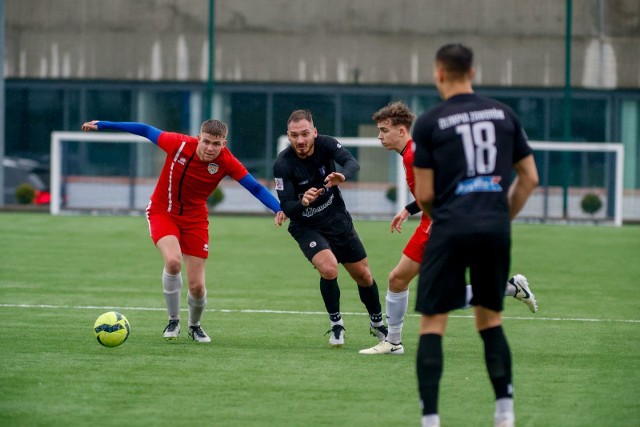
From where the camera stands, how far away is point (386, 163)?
3047 centimetres

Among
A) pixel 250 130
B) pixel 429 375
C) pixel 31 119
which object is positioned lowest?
pixel 429 375

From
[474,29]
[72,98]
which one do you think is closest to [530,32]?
[474,29]

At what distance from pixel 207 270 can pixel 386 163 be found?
48.1ft

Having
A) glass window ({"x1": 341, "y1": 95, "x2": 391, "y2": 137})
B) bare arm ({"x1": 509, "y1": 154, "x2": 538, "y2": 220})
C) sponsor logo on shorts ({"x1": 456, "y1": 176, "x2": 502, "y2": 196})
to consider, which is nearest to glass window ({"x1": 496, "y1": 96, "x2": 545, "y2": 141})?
glass window ({"x1": 341, "y1": 95, "x2": 391, "y2": 137})

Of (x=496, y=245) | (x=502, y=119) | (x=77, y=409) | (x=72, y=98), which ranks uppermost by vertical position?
(x=72, y=98)

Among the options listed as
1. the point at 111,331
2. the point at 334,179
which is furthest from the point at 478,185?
the point at 111,331

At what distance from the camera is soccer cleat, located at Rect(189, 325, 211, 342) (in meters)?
9.79

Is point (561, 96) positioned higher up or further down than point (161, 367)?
higher up

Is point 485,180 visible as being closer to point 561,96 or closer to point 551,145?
point 551,145

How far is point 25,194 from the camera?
3105cm

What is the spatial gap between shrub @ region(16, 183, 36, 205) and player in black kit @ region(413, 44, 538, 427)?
26057 millimetres

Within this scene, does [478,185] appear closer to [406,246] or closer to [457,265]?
[457,265]

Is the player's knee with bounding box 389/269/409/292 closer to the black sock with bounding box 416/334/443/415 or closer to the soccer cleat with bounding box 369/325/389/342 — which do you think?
the soccer cleat with bounding box 369/325/389/342

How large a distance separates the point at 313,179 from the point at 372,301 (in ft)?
3.66
